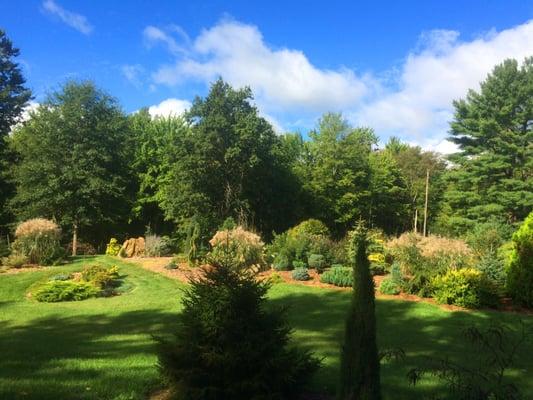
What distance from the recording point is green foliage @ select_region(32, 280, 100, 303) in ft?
39.6

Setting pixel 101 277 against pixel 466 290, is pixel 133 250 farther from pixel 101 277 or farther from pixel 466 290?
pixel 466 290

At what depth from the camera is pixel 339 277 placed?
42.9 feet

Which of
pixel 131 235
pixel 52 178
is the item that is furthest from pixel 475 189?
pixel 52 178

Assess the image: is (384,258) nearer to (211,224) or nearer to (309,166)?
(211,224)

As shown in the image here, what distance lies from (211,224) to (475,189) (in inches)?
731

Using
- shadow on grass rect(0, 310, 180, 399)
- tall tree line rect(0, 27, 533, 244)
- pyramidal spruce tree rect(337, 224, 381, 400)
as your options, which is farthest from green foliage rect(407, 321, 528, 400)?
tall tree line rect(0, 27, 533, 244)

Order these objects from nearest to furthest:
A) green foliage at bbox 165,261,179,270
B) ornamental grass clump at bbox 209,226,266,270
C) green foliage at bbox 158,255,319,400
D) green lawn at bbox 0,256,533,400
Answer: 1. green foliage at bbox 158,255,319,400
2. green lawn at bbox 0,256,533,400
3. ornamental grass clump at bbox 209,226,266,270
4. green foliage at bbox 165,261,179,270

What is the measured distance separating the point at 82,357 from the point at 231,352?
10.9ft

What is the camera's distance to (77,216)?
25.2 metres

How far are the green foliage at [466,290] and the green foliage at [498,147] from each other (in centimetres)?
1842

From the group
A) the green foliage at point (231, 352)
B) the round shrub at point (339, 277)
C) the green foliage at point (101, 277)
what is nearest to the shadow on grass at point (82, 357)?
the green foliage at point (231, 352)

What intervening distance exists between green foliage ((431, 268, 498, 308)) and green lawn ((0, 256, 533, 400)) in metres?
0.59

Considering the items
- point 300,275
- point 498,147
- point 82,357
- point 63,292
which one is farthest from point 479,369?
point 498,147

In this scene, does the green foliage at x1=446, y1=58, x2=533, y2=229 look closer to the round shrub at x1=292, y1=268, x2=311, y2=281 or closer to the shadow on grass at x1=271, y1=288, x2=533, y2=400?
the round shrub at x1=292, y1=268, x2=311, y2=281
